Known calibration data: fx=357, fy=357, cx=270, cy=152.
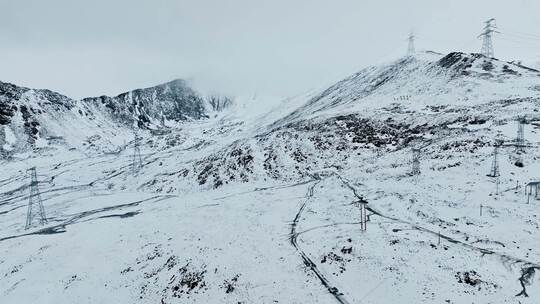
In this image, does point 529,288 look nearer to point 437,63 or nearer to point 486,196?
point 486,196

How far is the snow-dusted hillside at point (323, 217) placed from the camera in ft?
81.4

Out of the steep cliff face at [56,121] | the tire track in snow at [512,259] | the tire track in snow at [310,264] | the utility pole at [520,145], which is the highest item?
the steep cliff face at [56,121]

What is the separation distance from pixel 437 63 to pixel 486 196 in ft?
240

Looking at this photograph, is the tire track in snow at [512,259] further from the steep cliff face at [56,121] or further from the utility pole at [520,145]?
the steep cliff face at [56,121]

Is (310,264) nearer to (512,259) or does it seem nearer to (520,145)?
(512,259)

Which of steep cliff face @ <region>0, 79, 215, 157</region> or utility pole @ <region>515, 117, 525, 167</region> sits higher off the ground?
steep cliff face @ <region>0, 79, 215, 157</region>

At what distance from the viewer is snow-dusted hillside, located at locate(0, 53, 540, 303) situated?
2480 cm

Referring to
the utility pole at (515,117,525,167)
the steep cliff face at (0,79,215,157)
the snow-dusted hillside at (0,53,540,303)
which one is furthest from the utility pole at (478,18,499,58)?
the steep cliff face at (0,79,215,157)

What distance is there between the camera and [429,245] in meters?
26.7

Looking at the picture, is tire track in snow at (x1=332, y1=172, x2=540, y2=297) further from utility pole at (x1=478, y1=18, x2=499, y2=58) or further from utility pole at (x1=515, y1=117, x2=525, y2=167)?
utility pole at (x1=478, y1=18, x2=499, y2=58)

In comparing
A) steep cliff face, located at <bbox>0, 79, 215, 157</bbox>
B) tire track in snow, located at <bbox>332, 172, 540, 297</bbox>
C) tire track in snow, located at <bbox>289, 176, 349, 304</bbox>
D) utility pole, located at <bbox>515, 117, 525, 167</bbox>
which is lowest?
tire track in snow, located at <bbox>289, 176, 349, 304</bbox>

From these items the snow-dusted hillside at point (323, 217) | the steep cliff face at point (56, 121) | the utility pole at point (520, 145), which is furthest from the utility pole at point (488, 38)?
the steep cliff face at point (56, 121)

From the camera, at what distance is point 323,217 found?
37.1 m

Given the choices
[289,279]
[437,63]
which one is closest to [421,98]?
[437,63]
